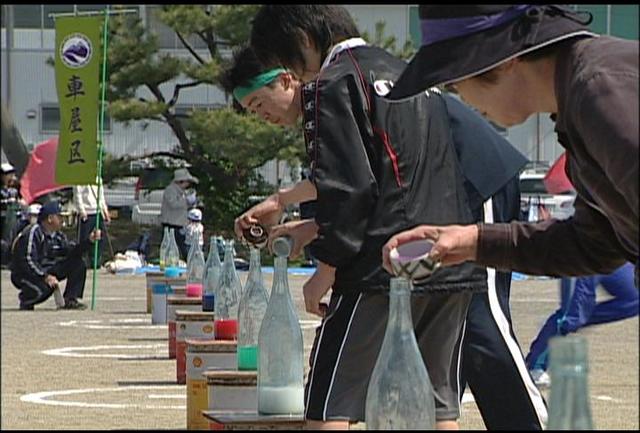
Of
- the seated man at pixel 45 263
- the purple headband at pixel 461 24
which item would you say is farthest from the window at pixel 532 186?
the purple headband at pixel 461 24

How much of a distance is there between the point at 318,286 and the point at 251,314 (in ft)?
5.16

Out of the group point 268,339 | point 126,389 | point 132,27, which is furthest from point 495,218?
point 132,27

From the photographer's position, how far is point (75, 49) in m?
19.5

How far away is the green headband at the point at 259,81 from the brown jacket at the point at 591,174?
6.19 feet

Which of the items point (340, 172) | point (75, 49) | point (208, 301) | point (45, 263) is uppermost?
point (75, 49)

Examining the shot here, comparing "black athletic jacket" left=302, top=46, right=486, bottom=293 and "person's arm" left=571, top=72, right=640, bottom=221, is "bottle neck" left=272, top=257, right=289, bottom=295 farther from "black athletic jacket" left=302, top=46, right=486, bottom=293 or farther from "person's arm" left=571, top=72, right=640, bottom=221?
"person's arm" left=571, top=72, right=640, bottom=221

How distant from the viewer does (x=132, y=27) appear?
29.8 m

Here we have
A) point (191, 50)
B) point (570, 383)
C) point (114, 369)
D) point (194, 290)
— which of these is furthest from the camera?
point (191, 50)

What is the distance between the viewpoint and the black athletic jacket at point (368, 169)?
13.6 feet

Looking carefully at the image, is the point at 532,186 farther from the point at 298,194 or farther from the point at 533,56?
the point at 533,56

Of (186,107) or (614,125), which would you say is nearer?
(614,125)

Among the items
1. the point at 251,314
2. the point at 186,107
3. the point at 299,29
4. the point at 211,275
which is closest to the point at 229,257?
the point at 211,275

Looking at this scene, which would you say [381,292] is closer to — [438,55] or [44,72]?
[438,55]

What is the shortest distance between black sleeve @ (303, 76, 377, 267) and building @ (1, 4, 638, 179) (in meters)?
24.0
